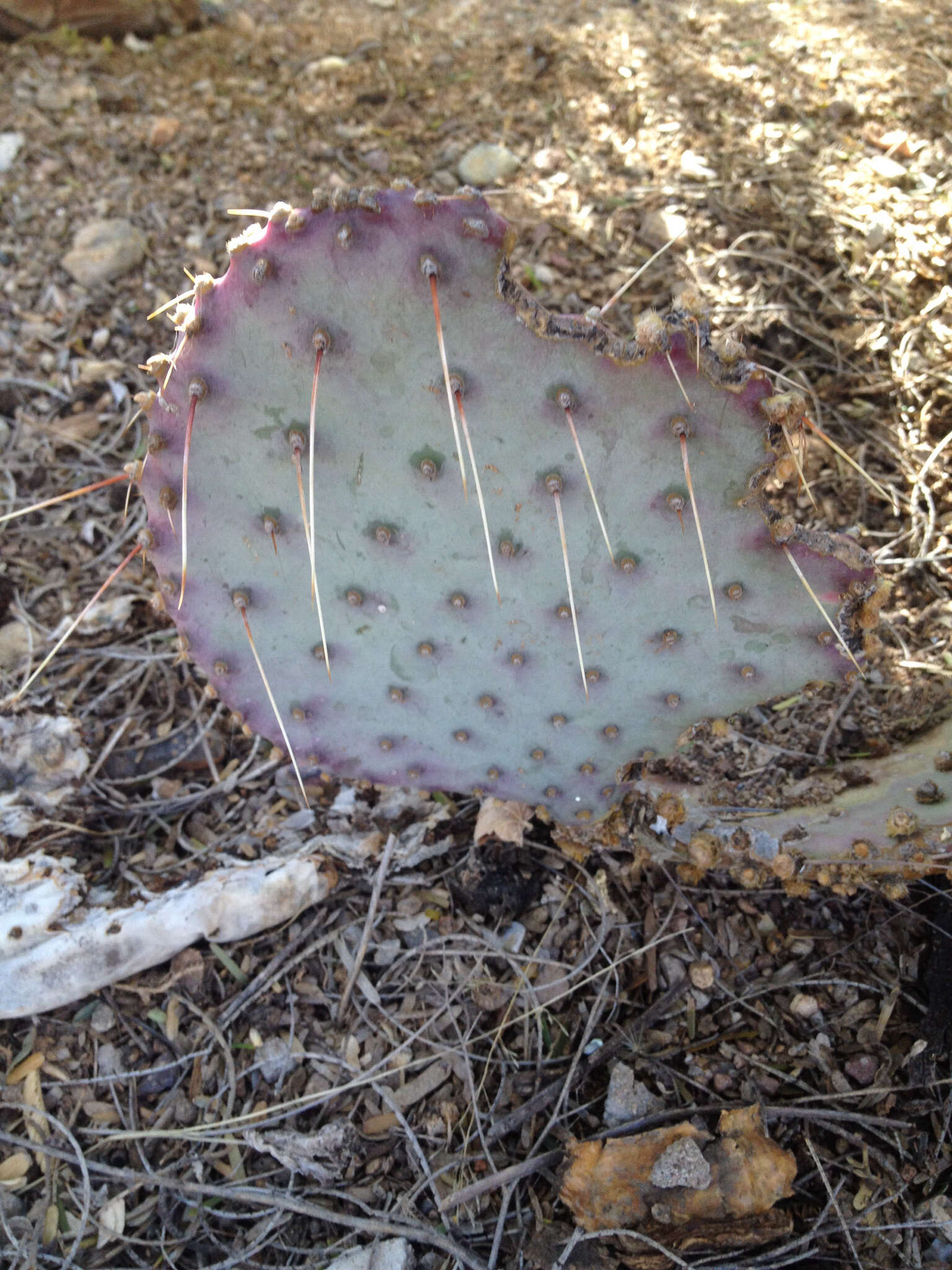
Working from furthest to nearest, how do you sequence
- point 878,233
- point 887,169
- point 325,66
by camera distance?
point 325,66 → point 887,169 → point 878,233

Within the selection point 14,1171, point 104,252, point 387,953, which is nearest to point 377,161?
point 104,252

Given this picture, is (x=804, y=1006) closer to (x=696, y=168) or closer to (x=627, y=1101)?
(x=627, y=1101)

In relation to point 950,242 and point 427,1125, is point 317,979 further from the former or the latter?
point 950,242

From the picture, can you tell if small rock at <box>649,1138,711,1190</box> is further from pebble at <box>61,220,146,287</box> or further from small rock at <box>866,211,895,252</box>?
pebble at <box>61,220,146,287</box>

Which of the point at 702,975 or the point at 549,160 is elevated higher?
the point at 549,160

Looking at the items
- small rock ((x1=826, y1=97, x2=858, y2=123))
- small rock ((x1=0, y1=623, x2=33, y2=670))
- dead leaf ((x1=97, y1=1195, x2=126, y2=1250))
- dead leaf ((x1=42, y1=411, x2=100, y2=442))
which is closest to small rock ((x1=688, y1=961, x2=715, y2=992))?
dead leaf ((x1=97, y1=1195, x2=126, y2=1250))

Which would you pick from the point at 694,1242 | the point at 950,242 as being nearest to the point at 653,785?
the point at 694,1242

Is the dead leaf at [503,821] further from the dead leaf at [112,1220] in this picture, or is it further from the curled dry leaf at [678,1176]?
the dead leaf at [112,1220]

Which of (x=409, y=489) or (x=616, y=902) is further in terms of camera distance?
(x=616, y=902)
